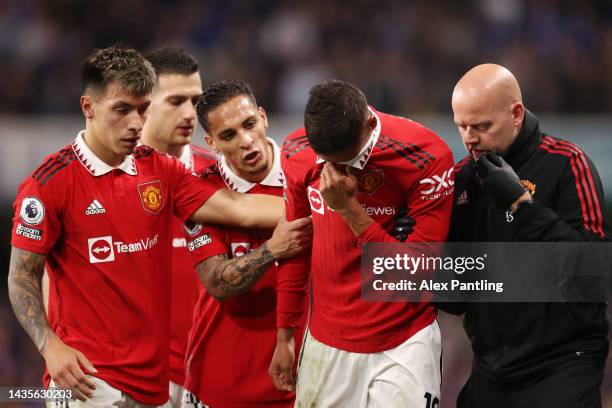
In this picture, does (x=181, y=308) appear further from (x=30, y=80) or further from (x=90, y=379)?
(x=30, y=80)

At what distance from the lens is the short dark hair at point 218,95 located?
4.57 meters

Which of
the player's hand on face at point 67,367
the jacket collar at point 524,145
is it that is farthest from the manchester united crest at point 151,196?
the jacket collar at point 524,145

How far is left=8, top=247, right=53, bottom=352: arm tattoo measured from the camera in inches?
157

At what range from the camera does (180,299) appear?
5129 mm

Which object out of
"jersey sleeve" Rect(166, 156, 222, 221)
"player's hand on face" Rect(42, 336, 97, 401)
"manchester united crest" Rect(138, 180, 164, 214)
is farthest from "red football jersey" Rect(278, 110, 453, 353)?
"player's hand on face" Rect(42, 336, 97, 401)

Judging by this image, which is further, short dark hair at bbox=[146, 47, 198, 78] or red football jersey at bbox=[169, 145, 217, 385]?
short dark hair at bbox=[146, 47, 198, 78]

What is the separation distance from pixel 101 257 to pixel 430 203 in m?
1.54

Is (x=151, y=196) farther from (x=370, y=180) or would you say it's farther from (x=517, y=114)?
(x=517, y=114)

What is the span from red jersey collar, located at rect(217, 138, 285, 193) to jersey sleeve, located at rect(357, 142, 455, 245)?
35.8 inches

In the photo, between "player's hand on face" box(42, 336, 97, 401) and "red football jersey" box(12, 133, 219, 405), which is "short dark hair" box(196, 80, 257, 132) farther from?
"player's hand on face" box(42, 336, 97, 401)

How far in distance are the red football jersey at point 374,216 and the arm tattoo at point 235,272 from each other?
31cm

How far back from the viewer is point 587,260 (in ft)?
12.8

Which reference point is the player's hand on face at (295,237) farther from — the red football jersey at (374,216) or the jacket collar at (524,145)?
the jacket collar at (524,145)

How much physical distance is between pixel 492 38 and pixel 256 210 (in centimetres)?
746
